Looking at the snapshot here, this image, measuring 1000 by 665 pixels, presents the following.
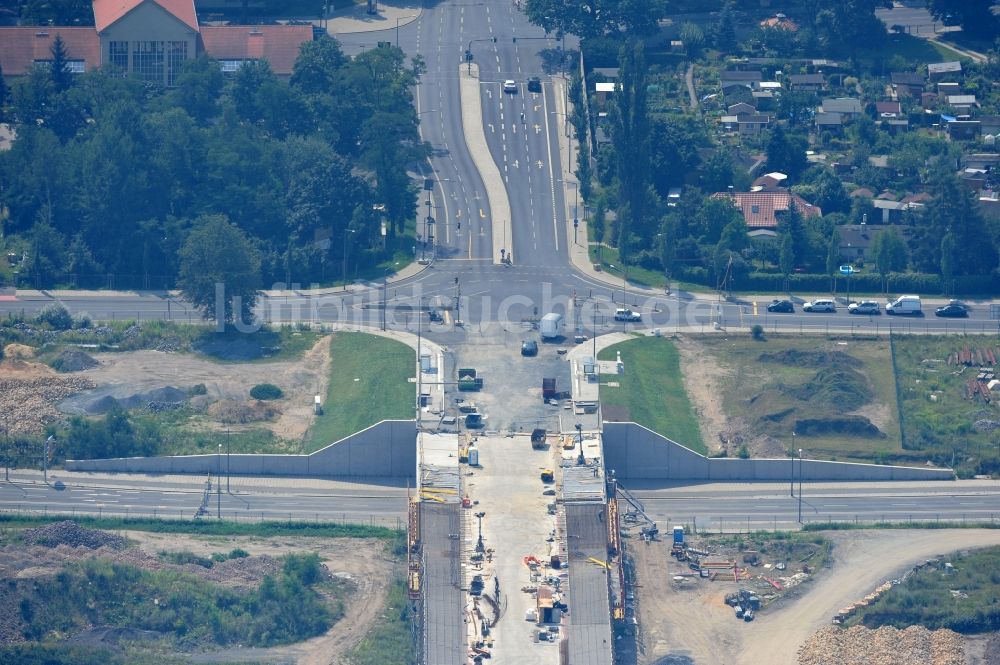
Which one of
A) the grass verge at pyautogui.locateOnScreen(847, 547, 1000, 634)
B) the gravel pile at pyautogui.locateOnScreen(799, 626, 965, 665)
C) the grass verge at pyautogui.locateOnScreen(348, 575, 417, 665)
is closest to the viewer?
the gravel pile at pyautogui.locateOnScreen(799, 626, 965, 665)

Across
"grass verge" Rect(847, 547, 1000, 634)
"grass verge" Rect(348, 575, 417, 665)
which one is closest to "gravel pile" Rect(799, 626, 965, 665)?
"grass verge" Rect(847, 547, 1000, 634)

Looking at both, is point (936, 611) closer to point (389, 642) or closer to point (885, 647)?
point (885, 647)

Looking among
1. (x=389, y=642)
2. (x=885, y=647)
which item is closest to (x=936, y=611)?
(x=885, y=647)

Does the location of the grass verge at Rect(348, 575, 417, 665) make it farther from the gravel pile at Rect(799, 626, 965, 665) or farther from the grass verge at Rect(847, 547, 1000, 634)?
the grass verge at Rect(847, 547, 1000, 634)

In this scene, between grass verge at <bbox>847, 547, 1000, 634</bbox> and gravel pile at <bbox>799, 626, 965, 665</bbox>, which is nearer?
gravel pile at <bbox>799, 626, 965, 665</bbox>

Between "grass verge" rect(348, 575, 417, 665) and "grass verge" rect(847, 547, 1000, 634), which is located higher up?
"grass verge" rect(847, 547, 1000, 634)

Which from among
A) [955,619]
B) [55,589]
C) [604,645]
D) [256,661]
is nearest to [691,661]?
[604,645]
